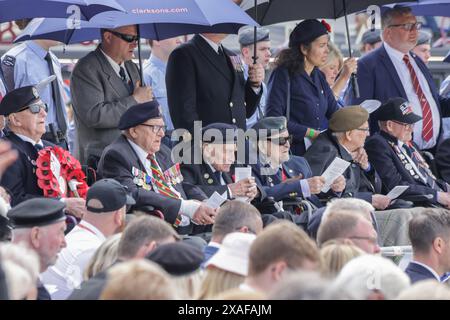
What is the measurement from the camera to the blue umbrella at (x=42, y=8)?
8742mm

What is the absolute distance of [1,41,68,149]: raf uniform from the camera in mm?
9523

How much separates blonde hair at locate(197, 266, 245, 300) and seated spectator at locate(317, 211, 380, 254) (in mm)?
1434

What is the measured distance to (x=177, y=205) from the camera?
8.70 m

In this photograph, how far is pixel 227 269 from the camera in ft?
18.8

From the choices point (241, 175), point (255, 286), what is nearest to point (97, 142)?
point (241, 175)

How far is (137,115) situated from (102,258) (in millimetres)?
2258

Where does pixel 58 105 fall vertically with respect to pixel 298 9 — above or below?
below

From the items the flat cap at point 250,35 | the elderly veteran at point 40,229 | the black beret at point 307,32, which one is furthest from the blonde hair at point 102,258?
the flat cap at point 250,35

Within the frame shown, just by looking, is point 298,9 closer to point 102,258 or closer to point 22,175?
point 22,175

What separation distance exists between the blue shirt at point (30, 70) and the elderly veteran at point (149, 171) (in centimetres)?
87

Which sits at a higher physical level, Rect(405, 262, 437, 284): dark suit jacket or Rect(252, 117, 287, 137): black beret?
Rect(252, 117, 287, 137): black beret

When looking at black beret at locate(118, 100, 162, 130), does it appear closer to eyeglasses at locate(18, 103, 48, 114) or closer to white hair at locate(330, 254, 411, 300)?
eyeglasses at locate(18, 103, 48, 114)

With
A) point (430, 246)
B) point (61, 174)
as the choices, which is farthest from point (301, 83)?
point (430, 246)

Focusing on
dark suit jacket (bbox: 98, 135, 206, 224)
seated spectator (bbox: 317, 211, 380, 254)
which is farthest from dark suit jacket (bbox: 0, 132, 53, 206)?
seated spectator (bbox: 317, 211, 380, 254)
